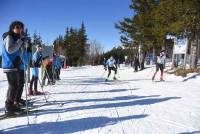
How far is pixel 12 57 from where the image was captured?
795cm

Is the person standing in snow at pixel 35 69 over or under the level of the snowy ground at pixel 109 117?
over

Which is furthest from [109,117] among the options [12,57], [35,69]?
[35,69]

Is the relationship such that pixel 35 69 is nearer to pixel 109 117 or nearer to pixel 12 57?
pixel 12 57

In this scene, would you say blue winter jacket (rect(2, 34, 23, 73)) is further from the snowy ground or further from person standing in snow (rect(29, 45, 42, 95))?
person standing in snow (rect(29, 45, 42, 95))

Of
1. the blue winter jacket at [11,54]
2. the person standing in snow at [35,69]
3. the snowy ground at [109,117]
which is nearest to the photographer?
the snowy ground at [109,117]

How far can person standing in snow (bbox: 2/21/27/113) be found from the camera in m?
7.63

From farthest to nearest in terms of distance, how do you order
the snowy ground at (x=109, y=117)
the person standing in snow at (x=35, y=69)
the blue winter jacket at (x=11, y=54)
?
the person standing in snow at (x=35, y=69)
the blue winter jacket at (x=11, y=54)
the snowy ground at (x=109, y=117)

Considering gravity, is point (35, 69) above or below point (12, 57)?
below

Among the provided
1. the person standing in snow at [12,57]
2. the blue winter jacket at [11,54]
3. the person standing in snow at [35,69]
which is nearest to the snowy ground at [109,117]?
the person standing in snow at [12,57]

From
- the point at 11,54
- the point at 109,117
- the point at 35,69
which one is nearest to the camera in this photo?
the point at 11,54

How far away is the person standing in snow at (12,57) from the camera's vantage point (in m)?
7.63

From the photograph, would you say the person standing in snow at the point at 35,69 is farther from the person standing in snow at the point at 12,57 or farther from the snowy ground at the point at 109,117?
the person standing in snow at the point at 12,57

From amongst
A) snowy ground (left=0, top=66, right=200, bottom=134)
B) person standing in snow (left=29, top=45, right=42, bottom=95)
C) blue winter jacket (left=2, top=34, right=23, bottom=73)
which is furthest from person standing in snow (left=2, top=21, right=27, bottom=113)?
person standing in snow (left=29, top=45, right=42, bottom=95)

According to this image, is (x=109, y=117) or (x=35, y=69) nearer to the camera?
(x=109, y=117)
